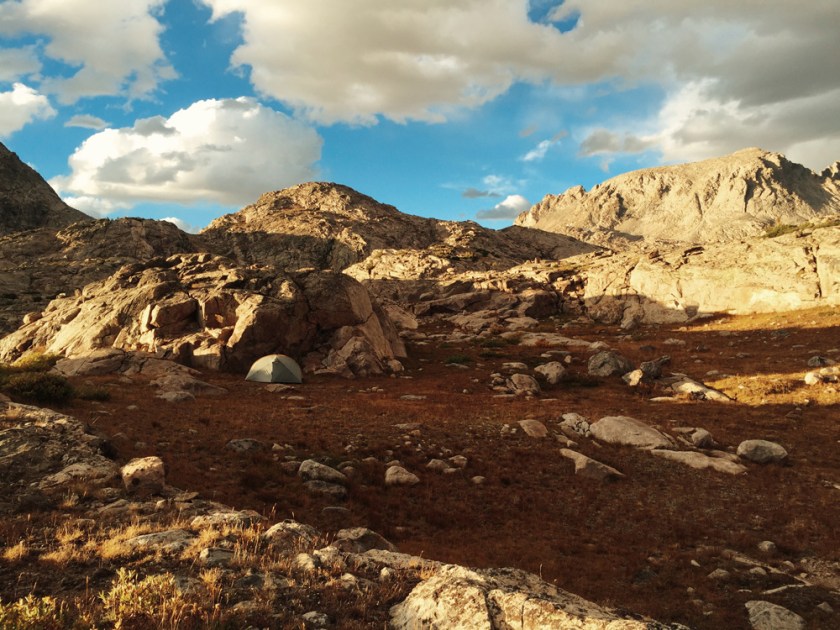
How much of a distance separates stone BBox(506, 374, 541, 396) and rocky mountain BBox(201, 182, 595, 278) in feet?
251

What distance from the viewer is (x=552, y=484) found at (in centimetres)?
1762

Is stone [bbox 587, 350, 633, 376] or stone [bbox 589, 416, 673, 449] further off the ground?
stone [bbox 587, 350, 633, 376]

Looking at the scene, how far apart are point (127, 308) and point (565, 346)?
43354 mm

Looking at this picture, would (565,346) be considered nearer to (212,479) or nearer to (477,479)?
(477,479)

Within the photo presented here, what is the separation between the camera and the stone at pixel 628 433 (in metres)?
21.6

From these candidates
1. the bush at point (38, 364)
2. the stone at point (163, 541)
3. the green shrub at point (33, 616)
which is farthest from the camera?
the bush at point (38, 364)

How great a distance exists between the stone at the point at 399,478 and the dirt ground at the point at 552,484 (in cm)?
29

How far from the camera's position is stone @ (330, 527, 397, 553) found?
10.1 meters

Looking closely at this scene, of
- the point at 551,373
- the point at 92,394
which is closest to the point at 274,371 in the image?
the point at 92,394

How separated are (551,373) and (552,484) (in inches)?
796

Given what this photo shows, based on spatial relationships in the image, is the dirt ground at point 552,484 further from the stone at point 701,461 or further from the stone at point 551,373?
the stone at point 551,373

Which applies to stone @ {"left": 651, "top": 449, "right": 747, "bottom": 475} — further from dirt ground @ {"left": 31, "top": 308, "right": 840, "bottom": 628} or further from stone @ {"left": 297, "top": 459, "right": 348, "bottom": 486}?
stone @ {"left": 297, "top": 459, "right": 348, "bottom": 486}

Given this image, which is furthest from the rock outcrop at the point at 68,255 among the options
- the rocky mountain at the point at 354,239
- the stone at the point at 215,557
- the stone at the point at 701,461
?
the stone at the point at 701,461

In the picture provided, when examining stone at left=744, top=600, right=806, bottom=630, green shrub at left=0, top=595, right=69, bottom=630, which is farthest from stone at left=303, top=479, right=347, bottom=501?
stone at left=744, top=600, right=806, bottom=630
